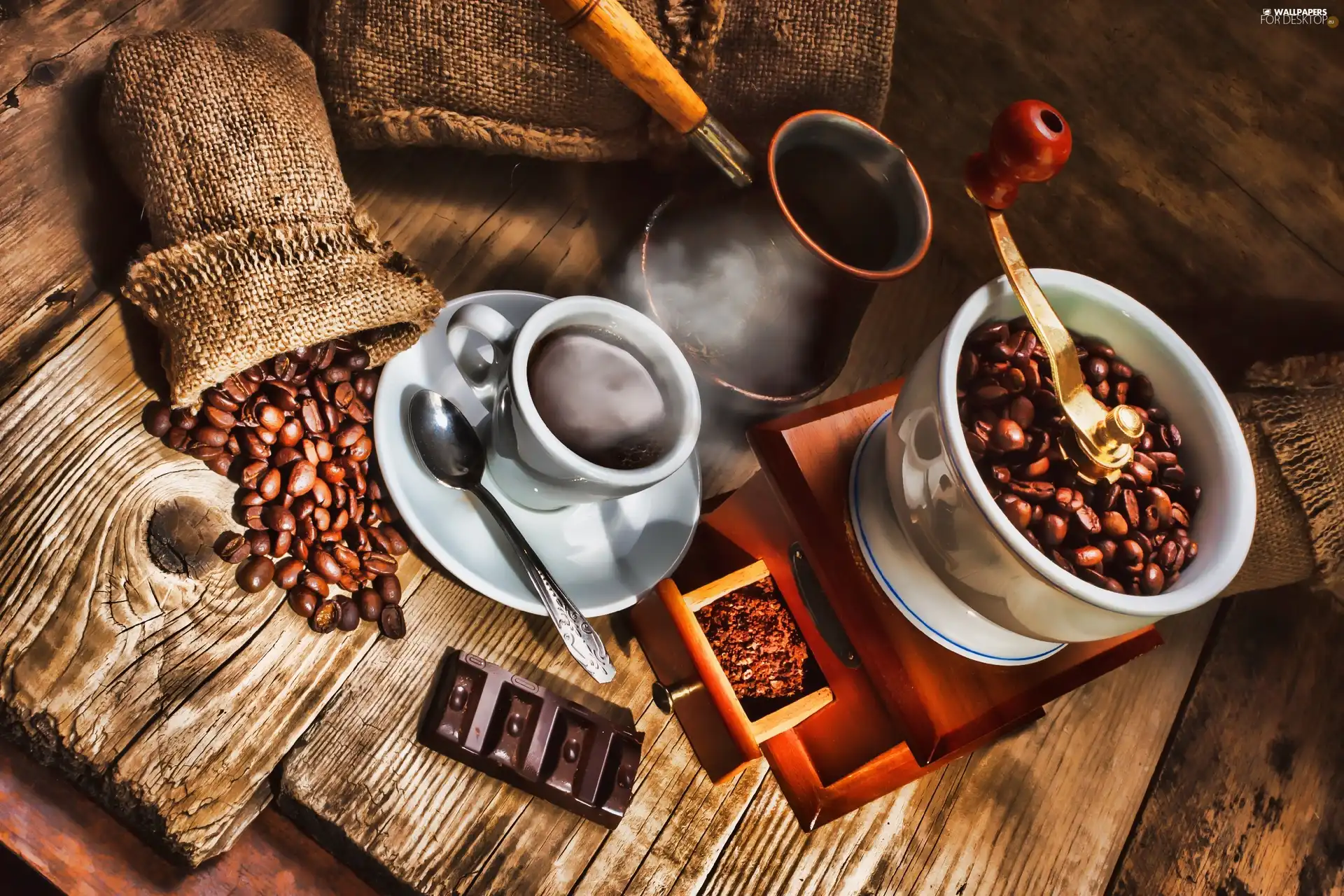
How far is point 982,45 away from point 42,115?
97 centimetres

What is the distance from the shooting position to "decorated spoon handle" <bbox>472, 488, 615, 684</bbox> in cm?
89

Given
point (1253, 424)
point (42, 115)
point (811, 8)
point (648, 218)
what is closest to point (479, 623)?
point (648, 218)

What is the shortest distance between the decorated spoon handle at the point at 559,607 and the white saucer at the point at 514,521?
17mm

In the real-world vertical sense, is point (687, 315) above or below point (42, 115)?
below

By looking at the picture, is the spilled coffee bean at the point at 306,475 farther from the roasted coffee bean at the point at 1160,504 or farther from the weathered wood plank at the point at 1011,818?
the roasted coffee bean at the point at 1160,504

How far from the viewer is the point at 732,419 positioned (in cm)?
105

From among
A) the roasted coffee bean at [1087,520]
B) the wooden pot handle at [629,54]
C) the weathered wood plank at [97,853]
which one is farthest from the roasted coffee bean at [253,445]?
the roasted coffee bean at [1087,520]

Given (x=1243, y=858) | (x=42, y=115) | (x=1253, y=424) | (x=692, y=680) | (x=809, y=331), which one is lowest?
(x=1243, y=858)

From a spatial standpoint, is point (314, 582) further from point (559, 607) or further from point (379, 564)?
point (559, 607)

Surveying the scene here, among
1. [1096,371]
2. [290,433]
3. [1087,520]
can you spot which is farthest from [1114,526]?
[290,433]

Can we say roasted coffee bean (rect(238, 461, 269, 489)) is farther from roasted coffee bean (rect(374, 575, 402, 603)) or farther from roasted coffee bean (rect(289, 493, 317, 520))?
roasted coffee bean (rect(374, 575, 402, 603))

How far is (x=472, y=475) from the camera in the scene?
92cm

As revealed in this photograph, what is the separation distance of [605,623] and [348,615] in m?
0.27

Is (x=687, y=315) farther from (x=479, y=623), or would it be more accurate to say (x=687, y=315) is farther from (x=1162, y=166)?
(x=1162, y=166)
